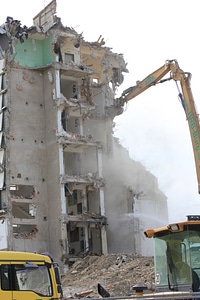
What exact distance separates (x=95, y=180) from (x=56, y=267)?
35719 millimetres

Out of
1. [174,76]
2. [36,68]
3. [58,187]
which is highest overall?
[36,68]

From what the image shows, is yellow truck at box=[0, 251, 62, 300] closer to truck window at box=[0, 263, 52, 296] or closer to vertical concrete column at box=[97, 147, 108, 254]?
truck window at box=[0, 263, 52, 296]

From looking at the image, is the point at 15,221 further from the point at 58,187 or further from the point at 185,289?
the point at 185,289

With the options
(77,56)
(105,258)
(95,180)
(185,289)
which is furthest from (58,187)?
(185,289)

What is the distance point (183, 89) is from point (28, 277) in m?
26.1

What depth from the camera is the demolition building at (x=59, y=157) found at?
50.8 metres

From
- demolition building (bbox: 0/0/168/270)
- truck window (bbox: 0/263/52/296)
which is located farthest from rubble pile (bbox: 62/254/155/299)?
truck window (bbox: 0/263/52/296)

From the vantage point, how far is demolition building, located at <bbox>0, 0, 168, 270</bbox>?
5084 cm

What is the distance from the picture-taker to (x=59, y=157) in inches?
2021

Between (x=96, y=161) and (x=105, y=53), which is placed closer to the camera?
(x=96, y=161)

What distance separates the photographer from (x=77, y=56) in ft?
186

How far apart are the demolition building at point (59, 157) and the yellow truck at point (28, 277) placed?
33.0 m

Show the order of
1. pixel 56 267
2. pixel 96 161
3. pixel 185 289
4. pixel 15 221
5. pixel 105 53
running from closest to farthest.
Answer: pixel 185 289
pixel 56 267
pixel 15 221
pixel 96 161
pixel 105 53

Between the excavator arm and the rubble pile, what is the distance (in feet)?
22.3
